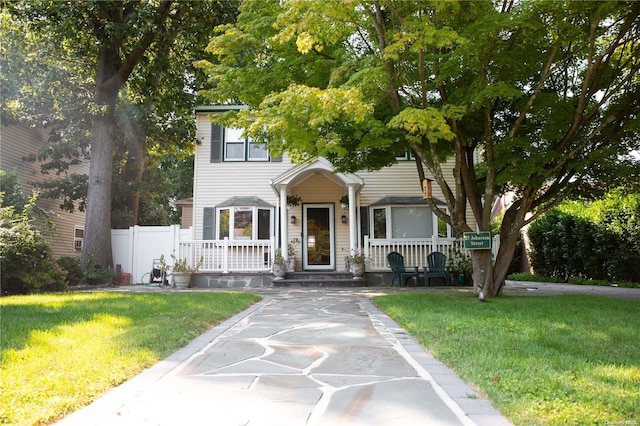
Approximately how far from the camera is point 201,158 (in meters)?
15.8

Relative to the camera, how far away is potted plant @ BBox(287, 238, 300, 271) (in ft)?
45.7

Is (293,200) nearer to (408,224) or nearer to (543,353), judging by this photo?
(408,224)

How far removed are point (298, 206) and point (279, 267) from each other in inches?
115

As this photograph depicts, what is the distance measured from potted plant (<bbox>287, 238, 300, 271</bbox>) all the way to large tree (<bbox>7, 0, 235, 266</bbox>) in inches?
215

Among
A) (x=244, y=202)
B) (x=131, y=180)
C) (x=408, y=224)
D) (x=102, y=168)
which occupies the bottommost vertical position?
(x=408, y=224)

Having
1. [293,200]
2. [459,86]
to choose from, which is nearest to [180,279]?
[293,200]

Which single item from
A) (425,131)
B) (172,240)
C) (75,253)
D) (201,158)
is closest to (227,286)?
(172,240)

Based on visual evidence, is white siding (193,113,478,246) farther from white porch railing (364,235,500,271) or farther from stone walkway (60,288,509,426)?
stone walkway (60,288,509,426)

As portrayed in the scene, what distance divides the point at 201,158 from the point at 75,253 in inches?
311

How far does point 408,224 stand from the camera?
14969mm

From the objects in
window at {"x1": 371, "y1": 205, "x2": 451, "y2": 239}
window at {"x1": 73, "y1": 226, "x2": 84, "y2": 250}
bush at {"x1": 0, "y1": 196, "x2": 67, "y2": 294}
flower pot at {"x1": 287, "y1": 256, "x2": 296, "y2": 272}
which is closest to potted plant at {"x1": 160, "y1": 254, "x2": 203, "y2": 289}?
flower pot at {"x1": 287, "y1": 256, "x2": 296, "y2": 272}

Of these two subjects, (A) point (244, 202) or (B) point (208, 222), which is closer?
(A) point (244, 202)

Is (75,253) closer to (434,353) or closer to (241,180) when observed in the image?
(241,180)

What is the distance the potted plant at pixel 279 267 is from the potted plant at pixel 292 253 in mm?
611
